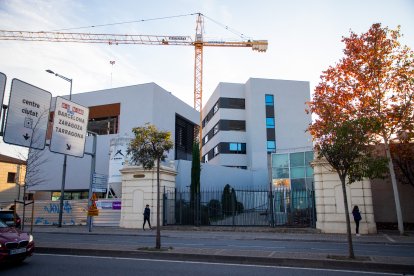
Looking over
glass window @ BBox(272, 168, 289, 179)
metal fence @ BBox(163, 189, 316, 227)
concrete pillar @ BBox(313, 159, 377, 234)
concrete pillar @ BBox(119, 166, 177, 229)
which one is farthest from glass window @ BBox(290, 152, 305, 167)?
concrete pillar @ BBox(119, 166, 177, 229)

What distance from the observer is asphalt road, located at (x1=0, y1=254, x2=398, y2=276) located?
8555 mm

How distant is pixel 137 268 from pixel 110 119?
34.3 meters

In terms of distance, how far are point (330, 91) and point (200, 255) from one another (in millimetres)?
17252

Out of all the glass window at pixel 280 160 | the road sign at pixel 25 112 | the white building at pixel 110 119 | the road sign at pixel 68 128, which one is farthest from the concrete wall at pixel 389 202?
the white building at pixel 110 119

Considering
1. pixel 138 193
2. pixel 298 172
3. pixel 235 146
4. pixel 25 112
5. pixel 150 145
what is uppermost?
pixel 235 146

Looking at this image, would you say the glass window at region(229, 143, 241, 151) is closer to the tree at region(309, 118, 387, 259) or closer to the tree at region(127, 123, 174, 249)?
the tree at region(127, 123, 174, 249)

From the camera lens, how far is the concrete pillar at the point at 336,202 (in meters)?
19.7

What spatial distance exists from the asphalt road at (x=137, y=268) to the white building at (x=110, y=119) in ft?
90.8

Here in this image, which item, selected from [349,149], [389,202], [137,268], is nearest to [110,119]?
[389,202]

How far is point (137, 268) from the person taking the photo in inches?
362

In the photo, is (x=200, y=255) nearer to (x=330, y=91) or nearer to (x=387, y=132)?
(x=387, y=132)

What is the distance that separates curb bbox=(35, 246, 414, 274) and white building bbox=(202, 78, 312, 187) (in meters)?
39.3

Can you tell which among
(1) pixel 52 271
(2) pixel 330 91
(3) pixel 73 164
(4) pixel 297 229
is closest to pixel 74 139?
(1) pixel 52 271

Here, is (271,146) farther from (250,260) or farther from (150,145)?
(250,260)
